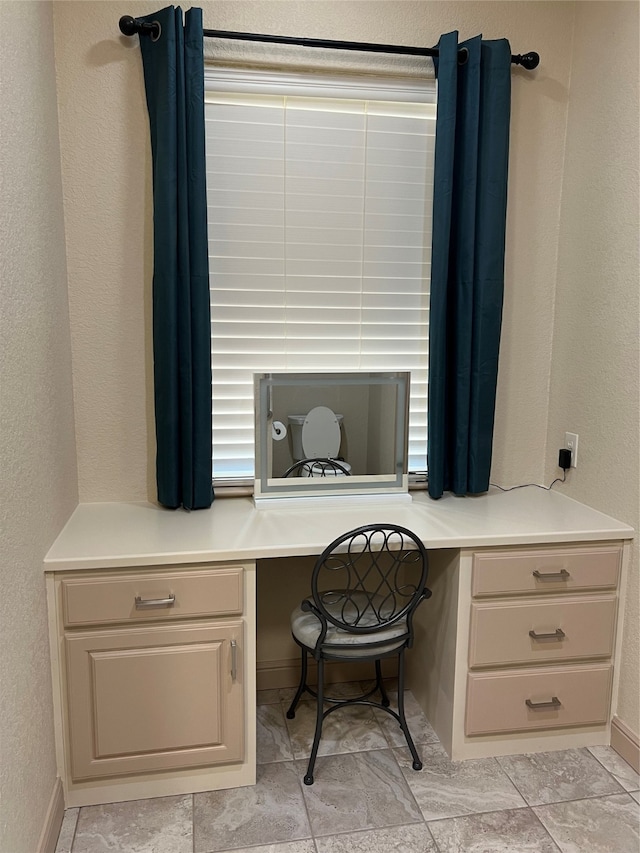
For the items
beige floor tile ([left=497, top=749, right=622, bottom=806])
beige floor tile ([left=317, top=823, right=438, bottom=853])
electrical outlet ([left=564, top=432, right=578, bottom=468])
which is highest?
electrical outlet ([left=564, top=432, right=578, bottom=468])

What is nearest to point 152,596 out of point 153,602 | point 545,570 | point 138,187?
point 153,602

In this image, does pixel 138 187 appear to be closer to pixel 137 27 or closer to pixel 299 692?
pixel 137 27

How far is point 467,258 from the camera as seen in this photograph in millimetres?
2344

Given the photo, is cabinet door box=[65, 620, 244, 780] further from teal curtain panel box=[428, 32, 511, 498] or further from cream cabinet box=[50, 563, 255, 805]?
teal curtain panel box=[428, 32, 511, 498]

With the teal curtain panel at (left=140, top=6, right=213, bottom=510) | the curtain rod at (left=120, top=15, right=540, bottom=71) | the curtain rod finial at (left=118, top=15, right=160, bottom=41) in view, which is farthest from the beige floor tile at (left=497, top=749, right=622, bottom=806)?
the curtain rod finial at (left=118, top=15, right=160, bottom=41)

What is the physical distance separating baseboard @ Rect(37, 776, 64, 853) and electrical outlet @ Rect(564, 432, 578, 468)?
204 cm

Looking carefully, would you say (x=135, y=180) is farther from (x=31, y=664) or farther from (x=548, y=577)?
(x=548, y=577)

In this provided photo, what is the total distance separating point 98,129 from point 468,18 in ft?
4.58

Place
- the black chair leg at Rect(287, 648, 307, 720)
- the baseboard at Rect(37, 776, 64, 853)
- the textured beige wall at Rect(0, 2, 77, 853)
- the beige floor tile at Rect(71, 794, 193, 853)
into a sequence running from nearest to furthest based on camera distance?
the textured beige wall at Rect(0, 2, 77, 853), the baseboard at Rect(37, 776, 64, 853), the beige floor tile at Rect(71, 794, 193, 853), the black chair leg at Rect(287, 648, 307, 720)

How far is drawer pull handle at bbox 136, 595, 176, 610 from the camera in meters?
1.89

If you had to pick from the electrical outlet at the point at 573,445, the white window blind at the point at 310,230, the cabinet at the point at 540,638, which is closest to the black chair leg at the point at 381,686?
the cabinet at the point at 540,638

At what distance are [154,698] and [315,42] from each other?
2.19 meters

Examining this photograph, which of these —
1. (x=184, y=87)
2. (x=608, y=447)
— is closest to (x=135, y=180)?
(x=184, y=87)

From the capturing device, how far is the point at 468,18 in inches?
93.5
